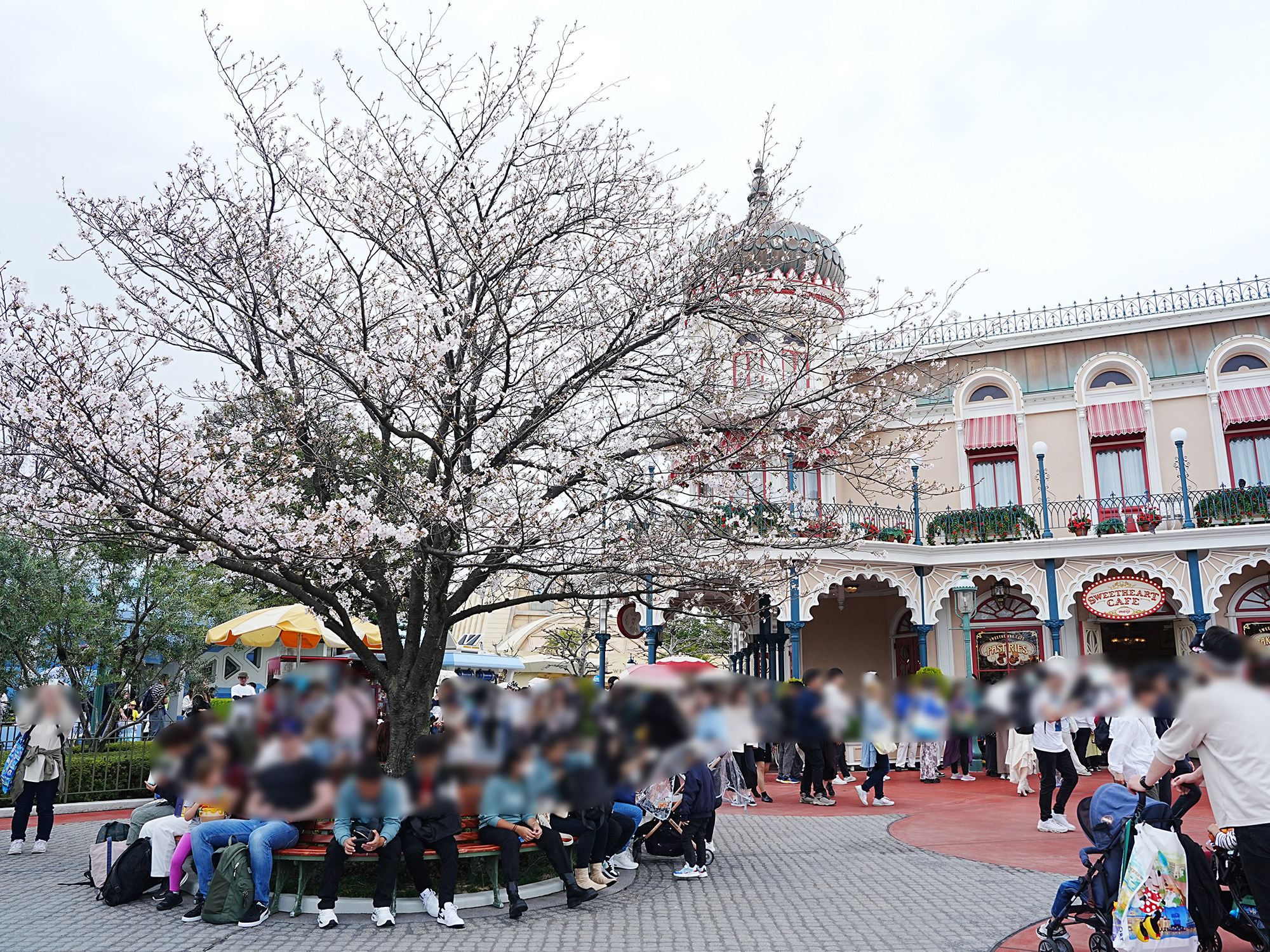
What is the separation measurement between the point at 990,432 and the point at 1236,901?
55.5ft

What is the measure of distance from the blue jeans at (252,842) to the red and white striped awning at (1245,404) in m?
19.7

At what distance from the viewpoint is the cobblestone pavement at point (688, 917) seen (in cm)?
600

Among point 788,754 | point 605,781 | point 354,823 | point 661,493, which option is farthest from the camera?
point 788,754

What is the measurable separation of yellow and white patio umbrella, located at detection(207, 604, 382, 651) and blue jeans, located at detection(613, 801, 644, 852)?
5525mm

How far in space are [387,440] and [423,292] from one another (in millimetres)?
1511

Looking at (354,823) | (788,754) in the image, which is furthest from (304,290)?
(788,754)

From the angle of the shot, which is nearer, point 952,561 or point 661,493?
point 661,493

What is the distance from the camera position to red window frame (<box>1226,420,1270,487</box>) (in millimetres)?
18875

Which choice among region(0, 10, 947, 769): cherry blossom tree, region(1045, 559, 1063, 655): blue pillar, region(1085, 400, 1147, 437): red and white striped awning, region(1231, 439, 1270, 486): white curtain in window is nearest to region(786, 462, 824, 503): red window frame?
region(0, 10, 947, 769): cherry blossom tree

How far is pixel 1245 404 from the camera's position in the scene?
18875 mm

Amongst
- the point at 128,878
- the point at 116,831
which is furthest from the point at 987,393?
the point at 128,878

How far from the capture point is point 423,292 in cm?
736

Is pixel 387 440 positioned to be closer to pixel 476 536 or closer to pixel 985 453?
pixel 476 536

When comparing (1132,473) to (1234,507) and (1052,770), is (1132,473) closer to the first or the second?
(1234,507)
